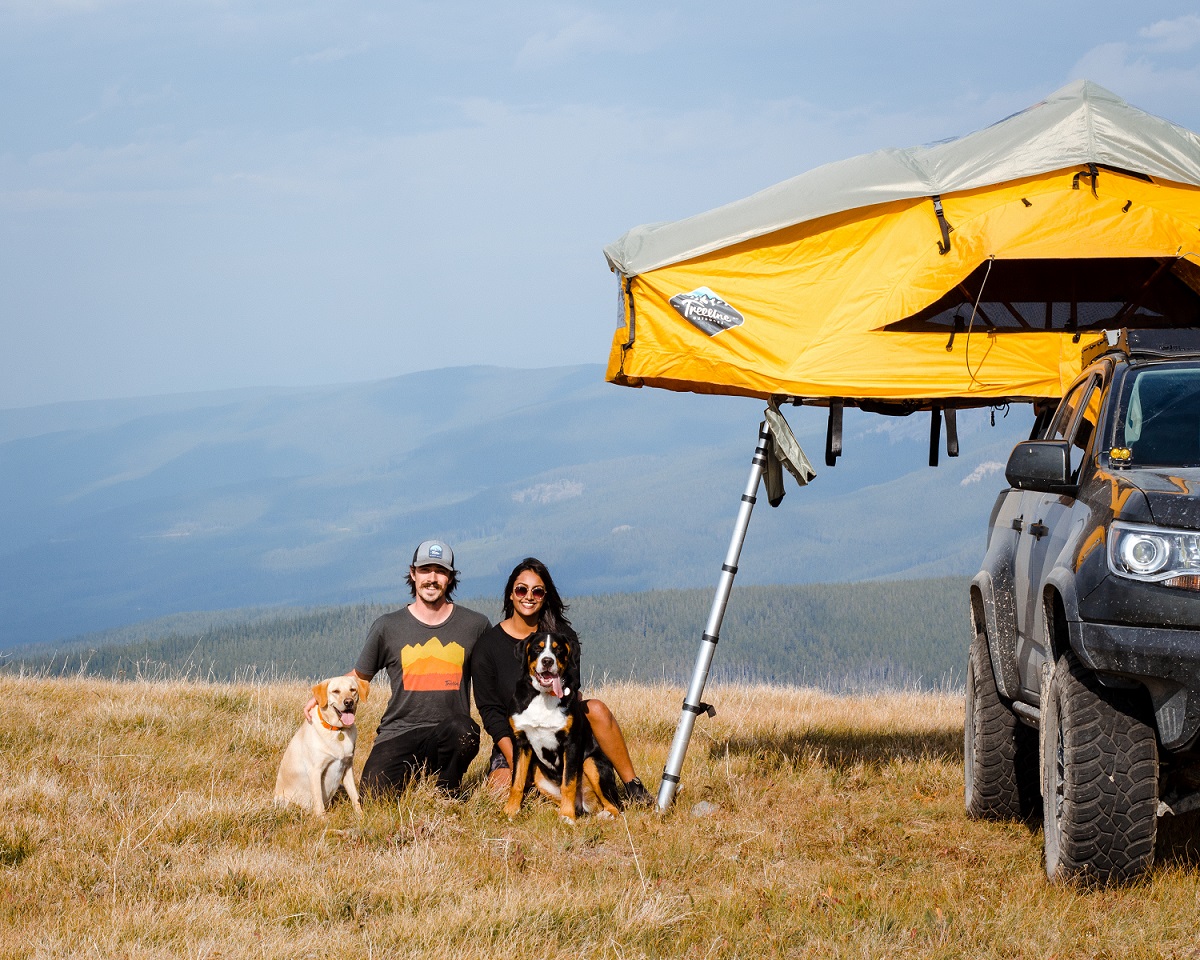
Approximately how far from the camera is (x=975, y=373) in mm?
7945

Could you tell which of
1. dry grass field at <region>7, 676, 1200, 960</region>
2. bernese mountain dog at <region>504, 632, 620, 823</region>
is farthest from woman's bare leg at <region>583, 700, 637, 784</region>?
dry grass field at <region>7, 676, 1200, 960</region>

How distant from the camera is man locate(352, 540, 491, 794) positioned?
789cm

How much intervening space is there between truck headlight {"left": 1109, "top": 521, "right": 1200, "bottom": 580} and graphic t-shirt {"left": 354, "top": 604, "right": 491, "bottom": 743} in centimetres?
412

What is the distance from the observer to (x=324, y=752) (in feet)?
24.0

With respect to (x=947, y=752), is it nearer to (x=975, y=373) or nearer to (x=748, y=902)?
(x=975, y=373)

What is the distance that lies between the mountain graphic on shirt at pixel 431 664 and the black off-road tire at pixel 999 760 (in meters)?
3.12

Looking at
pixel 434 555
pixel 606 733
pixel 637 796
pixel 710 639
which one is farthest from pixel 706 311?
pixel 637 796

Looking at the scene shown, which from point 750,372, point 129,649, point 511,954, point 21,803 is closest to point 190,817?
point 21,803

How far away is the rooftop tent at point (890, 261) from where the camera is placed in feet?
25.5

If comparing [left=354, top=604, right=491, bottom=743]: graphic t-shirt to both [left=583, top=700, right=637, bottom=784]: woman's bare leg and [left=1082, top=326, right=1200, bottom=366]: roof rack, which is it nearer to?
[left=583, top=700, right=637, bottom=784]: woman's bare leg

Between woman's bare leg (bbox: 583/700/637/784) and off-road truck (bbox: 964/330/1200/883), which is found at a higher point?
off-road truck (bbox: 964/330/1200/883)

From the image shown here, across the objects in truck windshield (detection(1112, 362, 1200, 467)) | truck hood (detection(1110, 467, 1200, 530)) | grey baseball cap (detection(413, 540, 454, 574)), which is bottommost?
grey baseball cap (detection(413, 540, 454, 574))

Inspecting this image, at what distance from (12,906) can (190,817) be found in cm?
147

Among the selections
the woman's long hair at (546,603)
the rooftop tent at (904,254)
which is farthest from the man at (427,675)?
the rooftop tent at (904,254)
